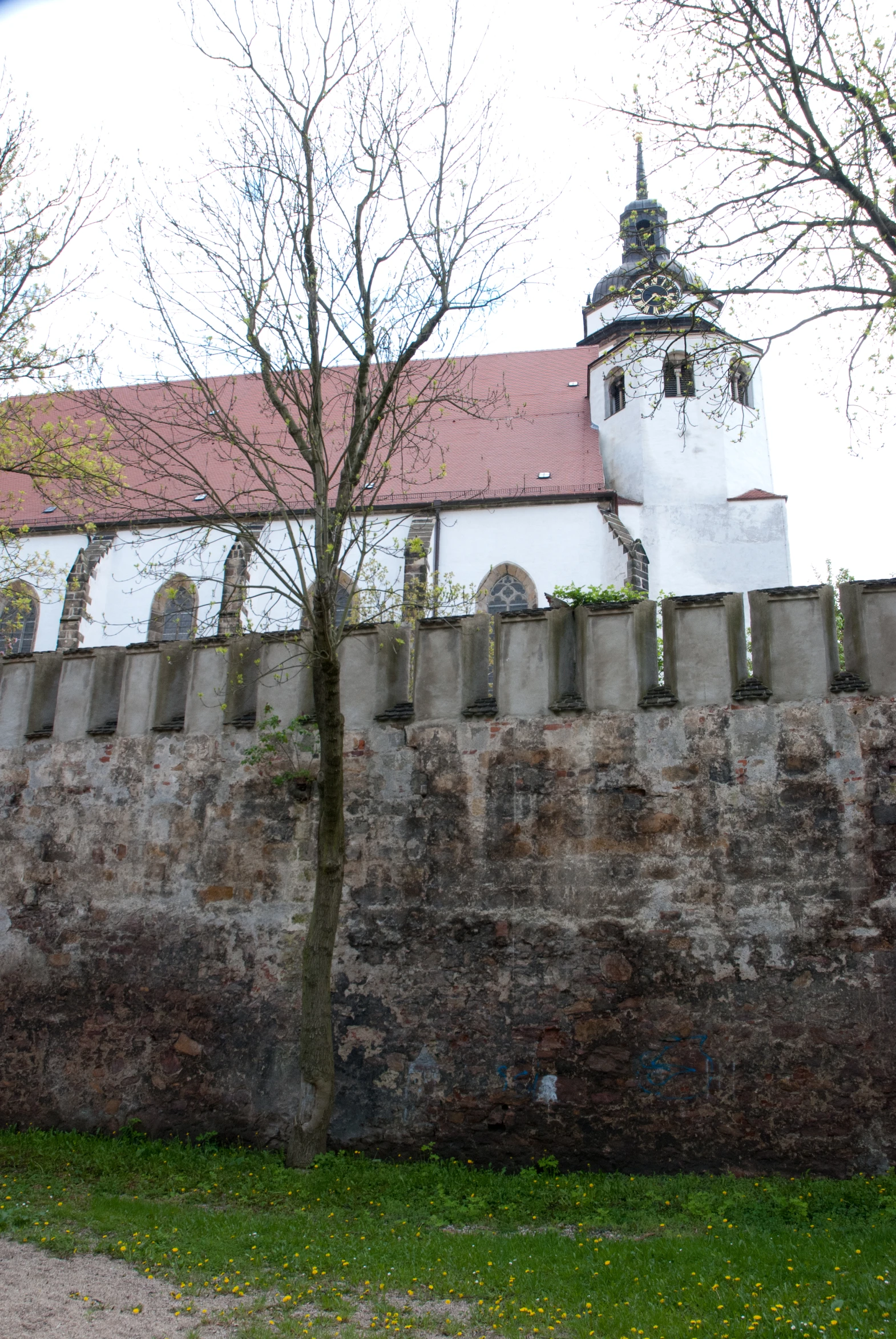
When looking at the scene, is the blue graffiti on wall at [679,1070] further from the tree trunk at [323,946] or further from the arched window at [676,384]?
the arched window at [676,384]

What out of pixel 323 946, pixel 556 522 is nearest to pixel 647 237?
pixel 323 946

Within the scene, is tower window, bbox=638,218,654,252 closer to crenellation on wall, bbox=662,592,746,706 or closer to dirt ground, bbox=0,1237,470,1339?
crenellation on wall, bbox=662,592,746,706

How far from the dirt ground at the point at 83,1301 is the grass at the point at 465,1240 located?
0.11 meters

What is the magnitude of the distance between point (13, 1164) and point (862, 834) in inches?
252

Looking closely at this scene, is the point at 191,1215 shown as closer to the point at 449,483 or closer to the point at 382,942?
the point at 382,942

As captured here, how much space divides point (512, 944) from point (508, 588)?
15141mm

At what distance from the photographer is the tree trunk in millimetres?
7305

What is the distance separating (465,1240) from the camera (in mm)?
6000

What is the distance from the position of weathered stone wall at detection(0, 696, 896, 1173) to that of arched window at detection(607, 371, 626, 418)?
17534 millimetres

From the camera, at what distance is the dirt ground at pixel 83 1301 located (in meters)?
4.82

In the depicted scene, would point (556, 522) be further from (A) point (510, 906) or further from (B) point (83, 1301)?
(B) point (83, 1301)

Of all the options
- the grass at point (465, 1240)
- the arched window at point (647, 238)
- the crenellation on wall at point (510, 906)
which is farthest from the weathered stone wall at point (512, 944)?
the arched window at point (647, 238)

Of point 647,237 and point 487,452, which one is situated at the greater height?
point 487,452

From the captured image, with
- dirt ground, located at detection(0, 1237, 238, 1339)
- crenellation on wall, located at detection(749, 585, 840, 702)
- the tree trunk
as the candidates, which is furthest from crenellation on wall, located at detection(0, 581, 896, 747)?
dirt ground, located at detection(0, 1237, 238, 1339)
